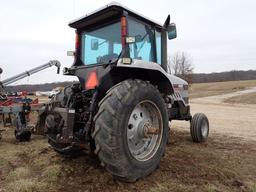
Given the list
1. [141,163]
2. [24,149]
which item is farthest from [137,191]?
[24,149]

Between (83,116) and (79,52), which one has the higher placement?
(79,52)

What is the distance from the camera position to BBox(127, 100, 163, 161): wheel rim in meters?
4.15

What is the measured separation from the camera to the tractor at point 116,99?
11.8 ft

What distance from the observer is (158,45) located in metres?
5.48

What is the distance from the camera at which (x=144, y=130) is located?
13.8 ft

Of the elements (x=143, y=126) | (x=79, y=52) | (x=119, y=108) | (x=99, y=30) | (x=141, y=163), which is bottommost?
(x=141, y=163)

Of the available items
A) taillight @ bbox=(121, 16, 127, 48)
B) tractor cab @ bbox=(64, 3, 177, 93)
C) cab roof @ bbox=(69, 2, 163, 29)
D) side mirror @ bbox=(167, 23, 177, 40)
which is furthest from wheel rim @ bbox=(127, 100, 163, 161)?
side mirror @ bbox=(167, 23, 177, 40)

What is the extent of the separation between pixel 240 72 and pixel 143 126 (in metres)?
126

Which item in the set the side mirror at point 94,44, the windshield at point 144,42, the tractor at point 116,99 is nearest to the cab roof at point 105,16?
the tractor at point 116,99

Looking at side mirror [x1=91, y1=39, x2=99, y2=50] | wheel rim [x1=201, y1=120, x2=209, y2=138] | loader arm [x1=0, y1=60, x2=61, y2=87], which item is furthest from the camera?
loader arm [x1=0, y1=60, x2=61, y2=87]

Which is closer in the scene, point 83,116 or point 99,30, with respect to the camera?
point 83,116

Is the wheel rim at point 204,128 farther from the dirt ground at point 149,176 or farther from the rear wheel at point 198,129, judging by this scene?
the dirt ground at point 149,176

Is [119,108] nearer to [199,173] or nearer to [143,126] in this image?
[143,126]

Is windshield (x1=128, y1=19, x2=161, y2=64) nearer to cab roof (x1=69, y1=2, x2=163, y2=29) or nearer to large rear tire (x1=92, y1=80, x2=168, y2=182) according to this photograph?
cab roof (x1=69, y1=2, x2=163, y2=29)
